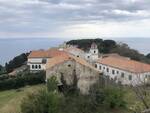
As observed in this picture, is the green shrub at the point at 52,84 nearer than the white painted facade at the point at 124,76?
Yes

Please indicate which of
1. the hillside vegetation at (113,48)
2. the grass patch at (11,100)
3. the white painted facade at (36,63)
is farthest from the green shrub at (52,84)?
the hillside vegetation at (113,48)

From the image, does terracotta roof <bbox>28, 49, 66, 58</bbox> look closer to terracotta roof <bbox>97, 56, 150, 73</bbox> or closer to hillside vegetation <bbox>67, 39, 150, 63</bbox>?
terracotta roof <bbox>97, 56, 150, 73</bbox>

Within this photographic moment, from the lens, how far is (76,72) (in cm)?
4031

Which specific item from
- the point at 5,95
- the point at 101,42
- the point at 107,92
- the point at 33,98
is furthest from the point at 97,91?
the point at 101,42

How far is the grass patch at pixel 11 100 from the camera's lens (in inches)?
1422

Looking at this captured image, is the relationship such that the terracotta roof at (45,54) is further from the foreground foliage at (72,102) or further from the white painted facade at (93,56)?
the foreground foliage at (72,102)

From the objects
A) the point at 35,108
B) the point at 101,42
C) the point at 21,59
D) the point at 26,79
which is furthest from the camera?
the point at 101,42

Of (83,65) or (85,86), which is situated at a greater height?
(83,65)

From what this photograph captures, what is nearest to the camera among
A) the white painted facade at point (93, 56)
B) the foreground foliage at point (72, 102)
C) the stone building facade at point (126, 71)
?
the foreground foliage at point (72, 102)

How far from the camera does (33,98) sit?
2978cm

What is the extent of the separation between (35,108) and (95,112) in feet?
22.4

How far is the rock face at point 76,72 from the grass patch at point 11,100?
4.29 metres

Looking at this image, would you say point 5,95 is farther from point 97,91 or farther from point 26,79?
point 97,91

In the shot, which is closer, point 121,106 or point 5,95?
point 121,106
